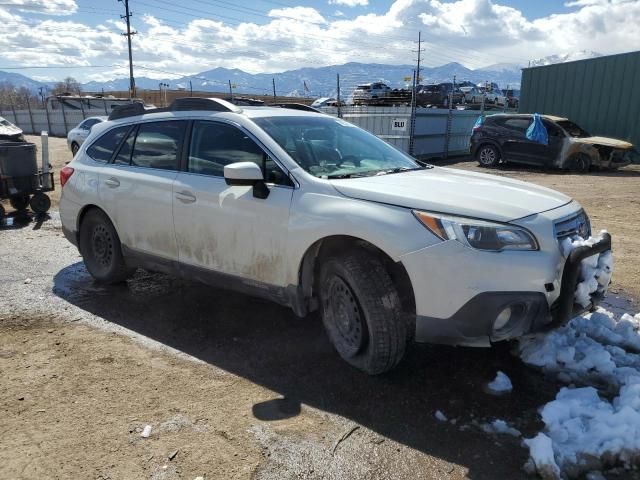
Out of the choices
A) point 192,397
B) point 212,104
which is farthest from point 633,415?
point 212,104

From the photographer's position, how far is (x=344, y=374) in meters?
3.49

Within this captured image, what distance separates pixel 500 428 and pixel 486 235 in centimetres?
105

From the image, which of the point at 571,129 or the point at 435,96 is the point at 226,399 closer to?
the point at 571,129

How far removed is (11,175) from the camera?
872cm

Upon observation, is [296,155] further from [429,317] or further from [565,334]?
[565,334]

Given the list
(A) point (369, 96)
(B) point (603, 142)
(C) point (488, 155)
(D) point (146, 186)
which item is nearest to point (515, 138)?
(C) point (488, 155)

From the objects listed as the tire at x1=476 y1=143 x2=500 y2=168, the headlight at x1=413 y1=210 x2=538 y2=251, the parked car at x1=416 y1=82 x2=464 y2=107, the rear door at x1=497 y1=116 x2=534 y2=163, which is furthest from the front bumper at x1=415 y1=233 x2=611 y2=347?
the parked car at x1=416 y1=82 x2=464 y2=107

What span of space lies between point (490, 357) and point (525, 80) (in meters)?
18.3

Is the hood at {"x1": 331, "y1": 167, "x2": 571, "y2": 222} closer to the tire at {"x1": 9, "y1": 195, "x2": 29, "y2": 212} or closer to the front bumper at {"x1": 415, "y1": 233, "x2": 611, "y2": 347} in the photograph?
the front bumper at {"x1": 415, "y1": 233, "x2": 611, "y2": 347}

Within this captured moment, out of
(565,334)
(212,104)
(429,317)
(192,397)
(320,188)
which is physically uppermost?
(212,104)

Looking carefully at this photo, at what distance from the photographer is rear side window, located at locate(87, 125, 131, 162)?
5015 millimetres

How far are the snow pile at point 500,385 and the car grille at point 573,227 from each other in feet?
3.10

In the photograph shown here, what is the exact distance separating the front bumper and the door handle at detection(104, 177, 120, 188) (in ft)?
10.3

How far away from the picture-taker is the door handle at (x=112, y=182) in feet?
15.8
